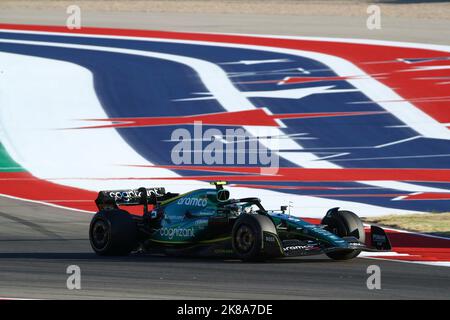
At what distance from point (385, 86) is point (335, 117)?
3.93 m

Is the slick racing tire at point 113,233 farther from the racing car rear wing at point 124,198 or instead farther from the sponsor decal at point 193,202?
the sponsor decal at point 193,202

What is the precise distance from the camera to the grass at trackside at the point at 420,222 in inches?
703

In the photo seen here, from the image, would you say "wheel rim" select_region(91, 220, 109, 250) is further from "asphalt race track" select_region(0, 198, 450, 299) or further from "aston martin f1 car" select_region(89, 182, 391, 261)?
"asphalt race track" select_region(0, 198, 450, 299)

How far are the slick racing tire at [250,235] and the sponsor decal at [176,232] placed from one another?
925 mm

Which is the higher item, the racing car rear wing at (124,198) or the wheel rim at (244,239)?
the racing car rear wing at (124,198)

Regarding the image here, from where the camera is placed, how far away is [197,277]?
12836 millimetres

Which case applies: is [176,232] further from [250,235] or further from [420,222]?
[420,222]

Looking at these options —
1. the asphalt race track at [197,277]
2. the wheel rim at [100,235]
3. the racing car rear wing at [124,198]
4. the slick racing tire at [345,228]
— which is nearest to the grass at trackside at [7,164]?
the asphalt race track at [197,277]

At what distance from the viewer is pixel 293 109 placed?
31.3m

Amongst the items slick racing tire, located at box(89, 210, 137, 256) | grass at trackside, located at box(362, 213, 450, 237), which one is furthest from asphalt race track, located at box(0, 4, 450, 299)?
grass at trackside, located at box(362, 213, 450, 237)

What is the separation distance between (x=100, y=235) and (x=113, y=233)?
32 cm

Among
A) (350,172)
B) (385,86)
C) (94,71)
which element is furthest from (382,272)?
(94,71)

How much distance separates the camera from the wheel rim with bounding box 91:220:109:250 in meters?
14.9

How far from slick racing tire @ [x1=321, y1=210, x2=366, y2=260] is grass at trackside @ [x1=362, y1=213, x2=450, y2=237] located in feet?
10.7
